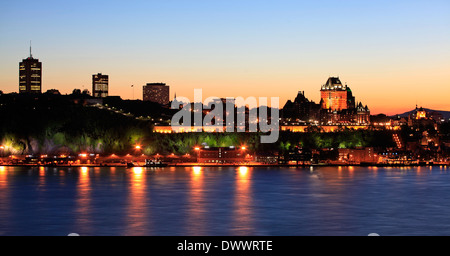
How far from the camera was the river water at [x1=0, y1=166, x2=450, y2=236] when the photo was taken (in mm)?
27750

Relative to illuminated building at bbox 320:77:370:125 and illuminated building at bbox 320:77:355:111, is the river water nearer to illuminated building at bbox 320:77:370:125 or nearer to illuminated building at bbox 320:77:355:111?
illuminated building at bbox 320:77:370:125

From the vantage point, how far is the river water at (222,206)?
27750 mm

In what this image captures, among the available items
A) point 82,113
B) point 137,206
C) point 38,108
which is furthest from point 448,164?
point 137,206

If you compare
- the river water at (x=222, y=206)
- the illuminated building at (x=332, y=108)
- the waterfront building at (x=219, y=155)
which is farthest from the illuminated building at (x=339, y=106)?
the river water at (x=222, y=206)

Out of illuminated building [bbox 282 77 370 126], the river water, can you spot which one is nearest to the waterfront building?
the river water

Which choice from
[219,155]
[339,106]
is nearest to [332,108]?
[339,106]

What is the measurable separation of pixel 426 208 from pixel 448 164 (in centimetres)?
5134

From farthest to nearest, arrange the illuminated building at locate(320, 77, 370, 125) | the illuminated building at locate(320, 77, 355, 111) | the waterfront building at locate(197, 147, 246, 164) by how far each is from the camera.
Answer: the illuminated building at locate(320, 77, 355, 111) < the illuminated building at locate(320, 77, 370, 125) < the waterfront building at locate(197, 147, 246, 164)

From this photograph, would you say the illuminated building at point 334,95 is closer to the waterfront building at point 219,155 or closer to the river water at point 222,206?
the waterfront building at point 219,155

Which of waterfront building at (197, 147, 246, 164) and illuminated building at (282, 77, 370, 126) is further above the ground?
illuminated building at (282, 77, 370, 126)

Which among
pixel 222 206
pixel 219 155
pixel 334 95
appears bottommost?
pixel 222 206

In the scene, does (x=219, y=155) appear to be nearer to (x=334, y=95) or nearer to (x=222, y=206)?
(x=222, y=206)

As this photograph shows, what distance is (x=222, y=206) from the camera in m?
35.8
